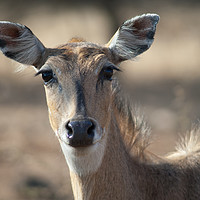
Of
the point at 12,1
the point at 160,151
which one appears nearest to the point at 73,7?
the point at 12,1

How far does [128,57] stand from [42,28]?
2750 cm


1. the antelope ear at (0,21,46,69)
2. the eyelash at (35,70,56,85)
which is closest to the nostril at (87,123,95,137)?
the eyelash at (35,70,56,85)

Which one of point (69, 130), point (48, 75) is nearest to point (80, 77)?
point (48, 75)

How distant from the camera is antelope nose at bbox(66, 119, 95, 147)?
518 centimetres

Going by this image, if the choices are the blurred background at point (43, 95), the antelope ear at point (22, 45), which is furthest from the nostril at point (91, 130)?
the blurred background at point (43, 95)

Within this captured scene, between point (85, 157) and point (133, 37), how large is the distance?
1.89 m

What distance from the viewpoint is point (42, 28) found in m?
33.4

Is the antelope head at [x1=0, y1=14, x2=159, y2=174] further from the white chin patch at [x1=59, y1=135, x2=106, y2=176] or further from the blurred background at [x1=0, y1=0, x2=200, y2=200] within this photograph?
the blurred background at [x1=0, y1=0, x2=200, y2=200]

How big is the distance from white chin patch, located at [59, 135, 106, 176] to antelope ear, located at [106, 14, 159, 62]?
1.32 m

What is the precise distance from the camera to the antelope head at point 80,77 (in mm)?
5402

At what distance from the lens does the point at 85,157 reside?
5617 millimetres

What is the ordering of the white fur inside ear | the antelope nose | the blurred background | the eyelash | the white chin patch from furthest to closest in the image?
the blurred background < the white fur inside ear < the eyelash < the white chin patch < the antelope nose

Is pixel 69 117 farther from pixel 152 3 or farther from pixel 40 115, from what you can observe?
pixel 152 3

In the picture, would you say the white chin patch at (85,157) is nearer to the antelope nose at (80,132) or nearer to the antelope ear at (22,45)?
the antelope nose at (80,132)
